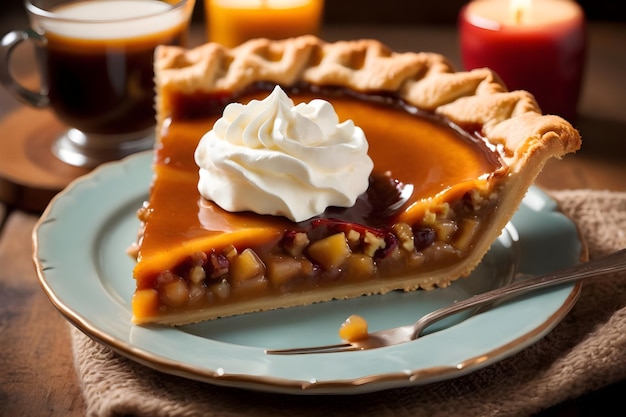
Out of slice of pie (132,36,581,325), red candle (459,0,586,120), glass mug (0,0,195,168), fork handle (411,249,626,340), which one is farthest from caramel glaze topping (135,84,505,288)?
red candle (459,0,586,120)

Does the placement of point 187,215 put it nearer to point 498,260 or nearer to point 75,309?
point 75,309

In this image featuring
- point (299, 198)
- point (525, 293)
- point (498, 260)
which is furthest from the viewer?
point (498, 260)

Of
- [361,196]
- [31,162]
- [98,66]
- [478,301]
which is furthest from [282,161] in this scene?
[31,162]

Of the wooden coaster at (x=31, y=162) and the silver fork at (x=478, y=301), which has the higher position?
the silver fork at (x=478, y=301)

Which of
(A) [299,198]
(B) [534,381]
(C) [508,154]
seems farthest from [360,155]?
(B) [534,381]

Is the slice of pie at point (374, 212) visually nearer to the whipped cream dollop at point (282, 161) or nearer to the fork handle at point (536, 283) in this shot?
the whipped cream dollop at point (282, 161)

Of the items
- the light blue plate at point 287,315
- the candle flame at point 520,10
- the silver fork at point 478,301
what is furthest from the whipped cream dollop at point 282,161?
the candle flame at point 520,10

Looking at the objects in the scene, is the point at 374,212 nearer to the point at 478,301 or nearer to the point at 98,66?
the point at 478,301
